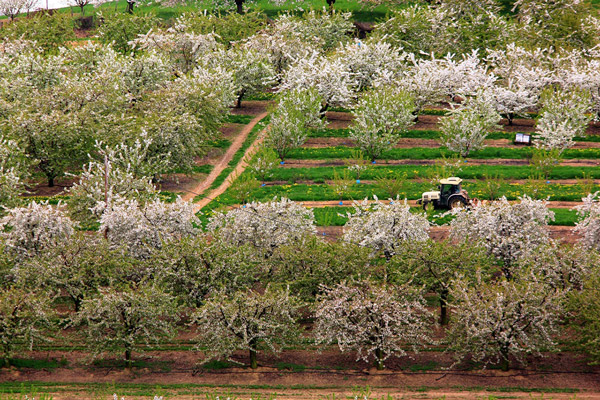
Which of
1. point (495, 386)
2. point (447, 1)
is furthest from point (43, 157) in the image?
point (447, 1)

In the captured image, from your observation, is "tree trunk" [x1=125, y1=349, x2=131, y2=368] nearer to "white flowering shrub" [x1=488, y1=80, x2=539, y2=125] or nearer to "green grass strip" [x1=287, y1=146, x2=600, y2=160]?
"green grass strip" [x1=287, y1=146, x2=600, y2=160]

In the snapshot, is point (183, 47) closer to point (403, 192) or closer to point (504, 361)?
point (403, 192)

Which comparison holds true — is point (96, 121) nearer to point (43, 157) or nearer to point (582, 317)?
point (43, 157)

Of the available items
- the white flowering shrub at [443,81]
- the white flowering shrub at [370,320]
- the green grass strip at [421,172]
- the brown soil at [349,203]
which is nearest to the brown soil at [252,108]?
the white flowering shrub at [443,81]

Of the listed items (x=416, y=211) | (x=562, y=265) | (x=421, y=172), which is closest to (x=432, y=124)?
(x=421, y=172)

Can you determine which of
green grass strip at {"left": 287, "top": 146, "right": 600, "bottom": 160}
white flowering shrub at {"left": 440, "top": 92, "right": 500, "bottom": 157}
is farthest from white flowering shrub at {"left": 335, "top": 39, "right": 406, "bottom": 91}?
white flowering shrub at {"left": 440, "top": 92, "right": 500, "bottom": 157}

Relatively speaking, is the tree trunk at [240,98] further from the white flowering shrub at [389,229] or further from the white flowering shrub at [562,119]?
the white flowering shrub at [389,229]
